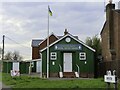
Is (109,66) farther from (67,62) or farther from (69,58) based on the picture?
(67,62)

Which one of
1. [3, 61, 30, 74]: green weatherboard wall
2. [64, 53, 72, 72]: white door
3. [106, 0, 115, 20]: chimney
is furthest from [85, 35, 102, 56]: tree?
[64, 53, 72, 72]: white door

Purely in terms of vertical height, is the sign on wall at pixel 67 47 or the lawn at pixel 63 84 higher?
the sign on wall at pixel 67 47

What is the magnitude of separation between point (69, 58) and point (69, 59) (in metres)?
0.13

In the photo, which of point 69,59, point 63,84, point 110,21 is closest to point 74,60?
point 69,59

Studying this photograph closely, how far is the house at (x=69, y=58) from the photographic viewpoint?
3700 centimetres

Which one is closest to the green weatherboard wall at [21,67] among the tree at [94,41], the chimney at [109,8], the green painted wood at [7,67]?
the green painted wood at [7,67]

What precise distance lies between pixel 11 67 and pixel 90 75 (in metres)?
24.3

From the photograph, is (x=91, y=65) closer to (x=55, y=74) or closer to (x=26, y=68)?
(x=55, y=74)

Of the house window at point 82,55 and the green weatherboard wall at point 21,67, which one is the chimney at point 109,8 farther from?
the green weatherboard wall at point 21,67

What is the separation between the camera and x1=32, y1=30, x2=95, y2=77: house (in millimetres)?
37000

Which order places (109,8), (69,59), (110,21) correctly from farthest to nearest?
(109,8), (110,21), (69,59)

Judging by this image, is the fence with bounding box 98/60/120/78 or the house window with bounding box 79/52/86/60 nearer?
the fence with bounding box 98/60/120/78

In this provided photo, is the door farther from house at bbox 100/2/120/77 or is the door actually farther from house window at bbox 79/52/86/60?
house at bbox 100/2/120/77

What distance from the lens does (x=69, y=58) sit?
122ft
